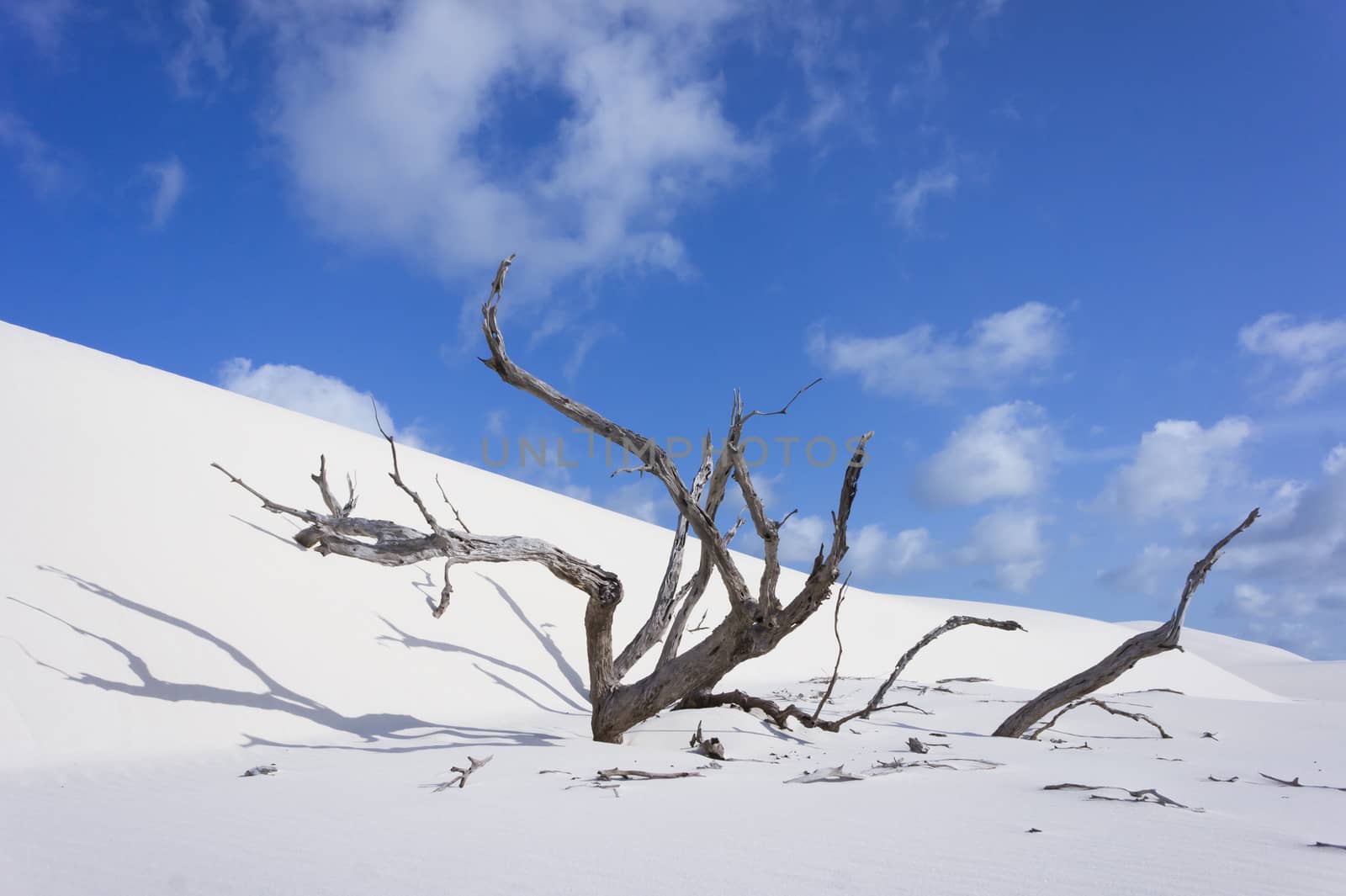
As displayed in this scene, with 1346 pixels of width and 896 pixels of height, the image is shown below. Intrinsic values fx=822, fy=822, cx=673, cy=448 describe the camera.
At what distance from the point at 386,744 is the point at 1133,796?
412cm

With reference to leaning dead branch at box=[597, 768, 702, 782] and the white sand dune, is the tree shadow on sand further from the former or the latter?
leaning dead branch at box=[597, 768, 702, 782]

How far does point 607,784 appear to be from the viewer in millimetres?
3623

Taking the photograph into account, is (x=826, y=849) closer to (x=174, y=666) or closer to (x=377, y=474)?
(x=174, y=666)

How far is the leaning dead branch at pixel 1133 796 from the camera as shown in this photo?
122 inches

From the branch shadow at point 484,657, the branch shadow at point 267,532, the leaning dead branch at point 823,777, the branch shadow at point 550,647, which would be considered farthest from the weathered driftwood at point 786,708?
the branch shadow at point 267,532

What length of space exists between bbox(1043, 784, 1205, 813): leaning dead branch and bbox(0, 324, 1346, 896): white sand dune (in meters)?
0.09

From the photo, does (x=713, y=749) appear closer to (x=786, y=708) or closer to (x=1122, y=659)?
(x=786, y=708)

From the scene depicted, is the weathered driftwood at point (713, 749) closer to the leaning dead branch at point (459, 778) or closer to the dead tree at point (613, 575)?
the dead tree at point (613, 575)

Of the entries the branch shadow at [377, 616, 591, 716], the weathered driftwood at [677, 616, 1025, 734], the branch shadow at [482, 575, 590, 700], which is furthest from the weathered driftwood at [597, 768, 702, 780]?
the branch shadow at [482, 575, 590, 700]

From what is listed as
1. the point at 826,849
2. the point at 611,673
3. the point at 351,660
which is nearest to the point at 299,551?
the point at 351,660

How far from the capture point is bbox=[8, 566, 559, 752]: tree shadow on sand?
5.08 metres

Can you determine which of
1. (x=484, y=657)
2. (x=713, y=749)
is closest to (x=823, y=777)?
(x=713, y=749)

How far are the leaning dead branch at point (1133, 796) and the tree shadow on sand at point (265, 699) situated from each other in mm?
3135

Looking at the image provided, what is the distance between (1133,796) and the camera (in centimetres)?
325
